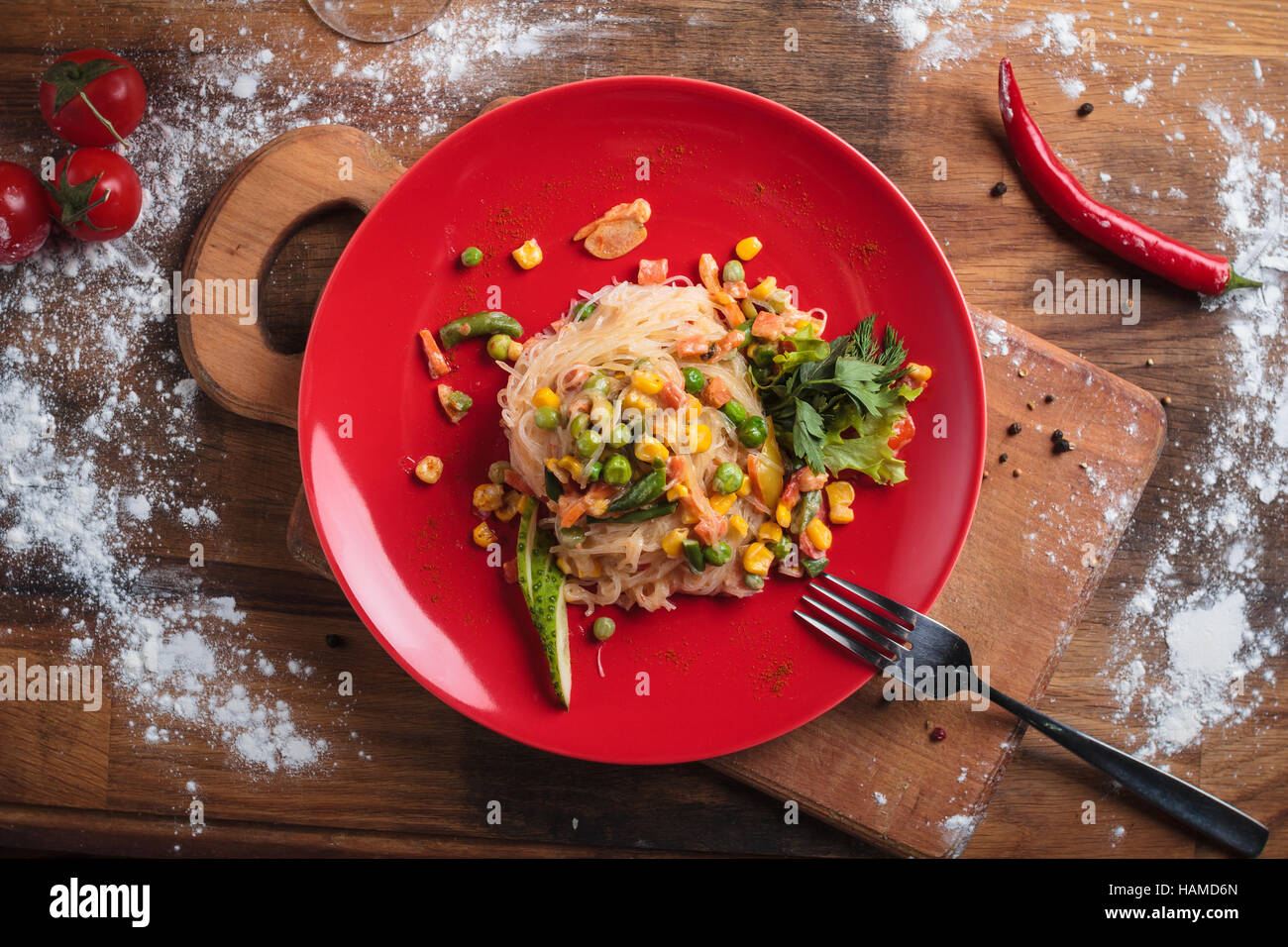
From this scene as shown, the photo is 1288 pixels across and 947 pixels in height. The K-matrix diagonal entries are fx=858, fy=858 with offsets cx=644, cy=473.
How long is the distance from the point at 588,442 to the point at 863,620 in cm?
140

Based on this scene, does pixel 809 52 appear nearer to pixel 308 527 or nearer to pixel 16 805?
pixel 308 527

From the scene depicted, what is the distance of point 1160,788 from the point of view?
3.79m

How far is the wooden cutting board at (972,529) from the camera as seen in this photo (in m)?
3.84

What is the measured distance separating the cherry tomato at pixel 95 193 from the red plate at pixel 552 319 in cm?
116

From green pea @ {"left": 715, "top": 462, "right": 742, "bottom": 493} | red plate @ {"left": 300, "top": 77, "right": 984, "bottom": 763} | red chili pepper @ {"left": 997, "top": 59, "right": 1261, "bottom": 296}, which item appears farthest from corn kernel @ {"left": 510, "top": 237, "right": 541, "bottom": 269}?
red chili pepper @ {"left": 997, "top": 59, "right": 1261, "bottom": 296}

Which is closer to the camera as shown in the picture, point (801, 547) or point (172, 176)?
point (801, 547)

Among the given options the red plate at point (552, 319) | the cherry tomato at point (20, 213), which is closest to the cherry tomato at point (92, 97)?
the cherry tomato at point (20, 213)

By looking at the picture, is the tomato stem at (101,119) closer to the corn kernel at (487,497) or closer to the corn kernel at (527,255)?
the corn kernel at (527,255)

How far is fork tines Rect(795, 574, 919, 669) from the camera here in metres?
3.56

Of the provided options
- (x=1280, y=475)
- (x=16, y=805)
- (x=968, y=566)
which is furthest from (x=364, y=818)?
(x=1280, y=475)

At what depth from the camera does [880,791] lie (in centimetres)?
384

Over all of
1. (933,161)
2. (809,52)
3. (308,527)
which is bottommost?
(308,527)

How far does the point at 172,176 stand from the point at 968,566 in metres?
4.11

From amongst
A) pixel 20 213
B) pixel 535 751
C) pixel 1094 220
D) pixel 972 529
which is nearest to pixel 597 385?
pixel 535 751
